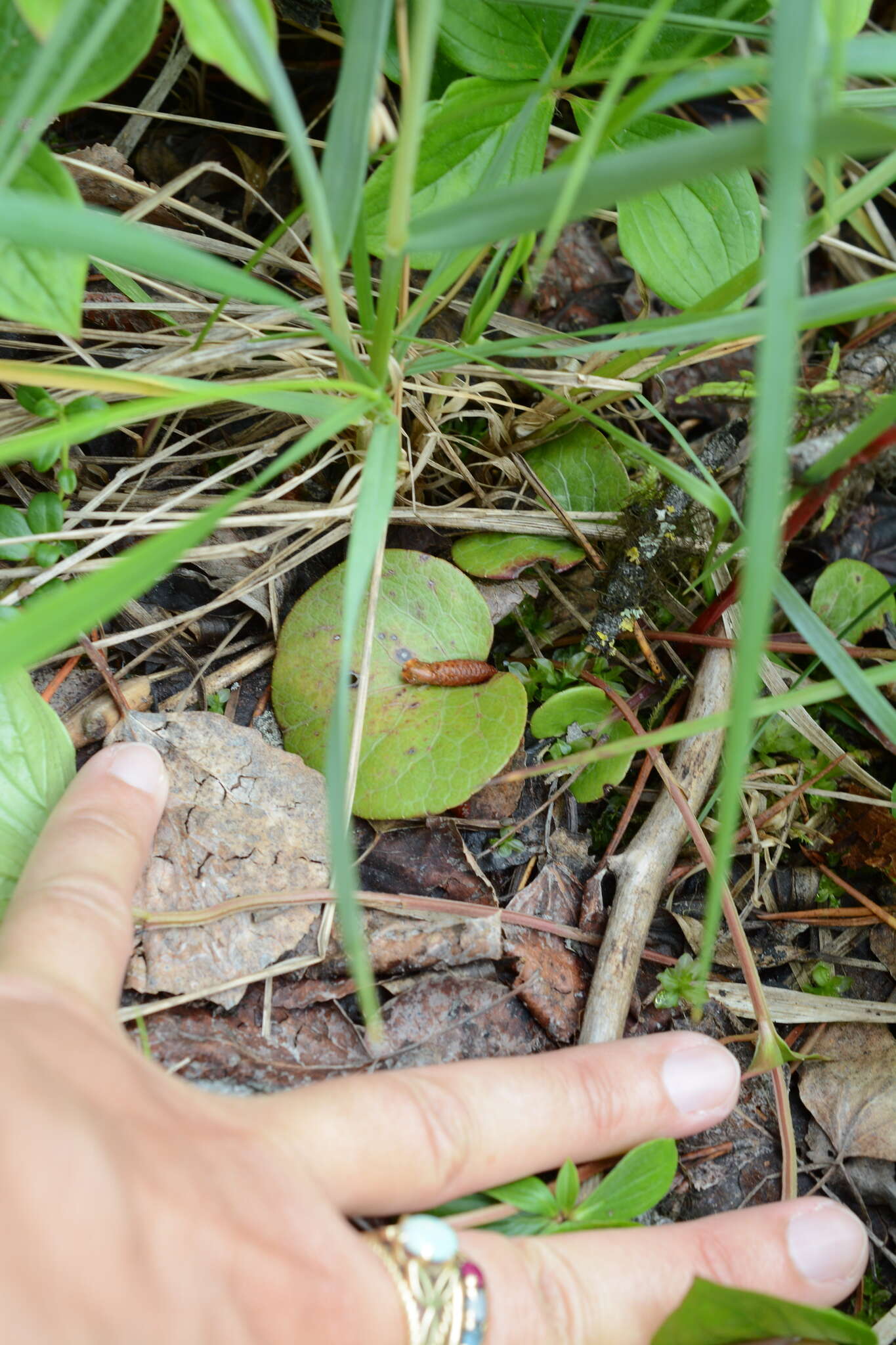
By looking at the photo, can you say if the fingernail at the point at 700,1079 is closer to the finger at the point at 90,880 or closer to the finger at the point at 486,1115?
the finger at the point at 486,1115

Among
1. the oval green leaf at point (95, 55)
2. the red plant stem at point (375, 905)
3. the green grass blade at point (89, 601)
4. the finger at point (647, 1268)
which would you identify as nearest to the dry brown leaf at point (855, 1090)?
the finger at point (647, 1268)

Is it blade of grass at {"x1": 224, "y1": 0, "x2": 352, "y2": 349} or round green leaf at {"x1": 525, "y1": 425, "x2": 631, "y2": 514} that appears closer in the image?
blade of grass at {"x1": 224, "y1": 0, "x2": 352, "y2": 349}

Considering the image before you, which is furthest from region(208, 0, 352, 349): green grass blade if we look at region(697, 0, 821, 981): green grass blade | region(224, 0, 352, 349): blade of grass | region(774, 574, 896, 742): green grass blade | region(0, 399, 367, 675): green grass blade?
region(774, 574, 896, 742): green grass blade

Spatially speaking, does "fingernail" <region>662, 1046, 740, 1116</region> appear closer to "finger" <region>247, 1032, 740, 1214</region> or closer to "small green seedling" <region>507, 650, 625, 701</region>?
"finger" <region>247, 1032, 740, 1214</region>

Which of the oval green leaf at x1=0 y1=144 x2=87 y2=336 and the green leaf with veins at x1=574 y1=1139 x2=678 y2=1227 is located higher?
the oval green leaf at x1=0 y1=144 x2=87 y2=336

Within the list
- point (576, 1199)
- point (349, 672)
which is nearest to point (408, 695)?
point (349, 672)

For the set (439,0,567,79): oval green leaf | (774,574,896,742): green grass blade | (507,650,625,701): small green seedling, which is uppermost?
(439,0,567,79): oval green leaf
